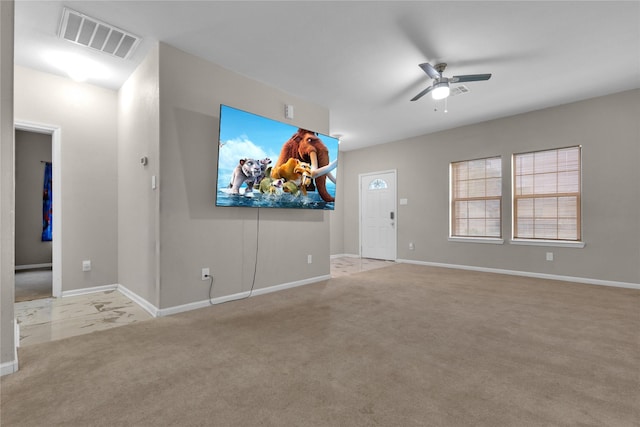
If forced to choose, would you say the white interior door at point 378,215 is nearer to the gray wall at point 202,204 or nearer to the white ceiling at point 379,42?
the white ceiling at point 379,42

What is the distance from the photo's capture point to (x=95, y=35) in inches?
109

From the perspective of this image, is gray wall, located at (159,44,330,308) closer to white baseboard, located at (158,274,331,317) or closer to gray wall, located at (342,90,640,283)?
white baseboard, located at (158,274,331,317)

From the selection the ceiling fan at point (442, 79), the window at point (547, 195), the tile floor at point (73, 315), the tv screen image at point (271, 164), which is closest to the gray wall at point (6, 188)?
the tile floor at point (73, 315)

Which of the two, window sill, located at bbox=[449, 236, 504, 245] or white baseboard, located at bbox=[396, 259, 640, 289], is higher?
window sill, located at bbox=[449, 236, 504, 245]

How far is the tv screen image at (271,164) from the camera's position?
3217 millimetres

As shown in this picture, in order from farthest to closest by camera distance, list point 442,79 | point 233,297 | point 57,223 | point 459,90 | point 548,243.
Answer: point 548,243
point 459,90
point 57,223
point 233,297
point 442,79

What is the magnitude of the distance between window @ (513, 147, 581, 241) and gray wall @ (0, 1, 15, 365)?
6065mm

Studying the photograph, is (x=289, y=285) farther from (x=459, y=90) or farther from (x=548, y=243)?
(x=548, y=243)

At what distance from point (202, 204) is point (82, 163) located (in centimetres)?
190

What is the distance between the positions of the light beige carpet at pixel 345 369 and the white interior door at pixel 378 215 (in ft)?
11.4

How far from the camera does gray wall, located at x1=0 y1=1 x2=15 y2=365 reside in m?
1.78

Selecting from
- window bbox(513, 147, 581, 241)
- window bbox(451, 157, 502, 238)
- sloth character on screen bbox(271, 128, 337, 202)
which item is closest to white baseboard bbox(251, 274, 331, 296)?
sloth character on screen bbox(271, 128, 337, 202)

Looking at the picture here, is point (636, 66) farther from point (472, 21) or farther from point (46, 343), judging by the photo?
point (46, 343)

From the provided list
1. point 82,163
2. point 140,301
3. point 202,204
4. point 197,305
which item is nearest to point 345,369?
point 197,305
